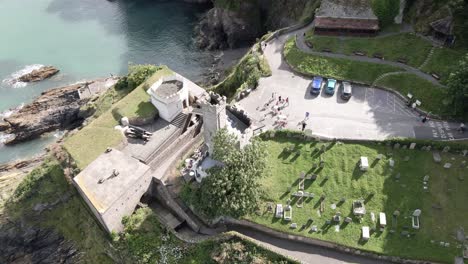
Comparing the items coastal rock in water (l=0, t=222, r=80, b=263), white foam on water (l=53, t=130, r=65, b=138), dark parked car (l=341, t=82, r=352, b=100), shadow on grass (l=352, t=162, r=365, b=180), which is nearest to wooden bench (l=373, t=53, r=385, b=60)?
dark parked car (l=341, t=82, r=352, b=100)

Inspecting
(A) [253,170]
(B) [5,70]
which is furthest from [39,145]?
(A) [253,170]

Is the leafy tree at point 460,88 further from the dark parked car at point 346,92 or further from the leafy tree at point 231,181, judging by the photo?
the leafy tree at point 231,181

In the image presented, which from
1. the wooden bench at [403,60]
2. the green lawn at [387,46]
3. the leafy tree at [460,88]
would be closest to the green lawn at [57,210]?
the green lawn at [387,46]

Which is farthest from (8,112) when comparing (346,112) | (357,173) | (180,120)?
(357,173)

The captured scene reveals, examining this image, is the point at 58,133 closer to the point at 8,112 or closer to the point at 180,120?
the point at 8,112

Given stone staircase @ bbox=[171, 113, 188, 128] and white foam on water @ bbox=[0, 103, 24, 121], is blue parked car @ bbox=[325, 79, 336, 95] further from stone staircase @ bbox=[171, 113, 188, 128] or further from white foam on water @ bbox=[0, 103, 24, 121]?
white foam on water @ bbox=[0, 103, 24, 121]

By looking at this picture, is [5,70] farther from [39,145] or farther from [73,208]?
[73,208]
